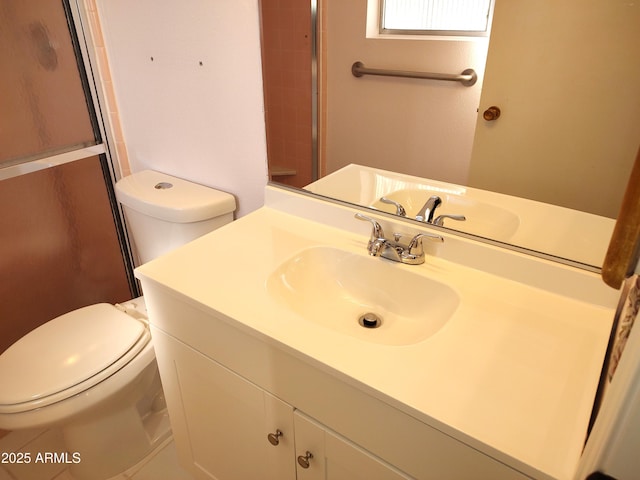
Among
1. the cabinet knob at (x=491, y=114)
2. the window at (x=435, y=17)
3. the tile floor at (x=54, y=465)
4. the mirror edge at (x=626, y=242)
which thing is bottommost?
the tile floor at (x=54, y=465)

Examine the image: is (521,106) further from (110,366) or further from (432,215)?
(110,366)

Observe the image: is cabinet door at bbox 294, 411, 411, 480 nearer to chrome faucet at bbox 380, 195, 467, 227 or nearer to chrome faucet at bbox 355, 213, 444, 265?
chrome faucet at bbox 355, 213, 444, 265

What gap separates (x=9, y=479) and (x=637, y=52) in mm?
2050

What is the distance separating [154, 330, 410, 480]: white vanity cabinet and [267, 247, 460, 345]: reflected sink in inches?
8.3

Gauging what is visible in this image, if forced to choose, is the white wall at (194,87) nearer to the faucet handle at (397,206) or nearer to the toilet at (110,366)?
the toilet at (110,366)

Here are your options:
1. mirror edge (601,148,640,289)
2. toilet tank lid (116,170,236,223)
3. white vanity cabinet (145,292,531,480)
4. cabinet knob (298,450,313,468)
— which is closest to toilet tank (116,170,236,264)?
toilet tank lid (116,170,236,223)

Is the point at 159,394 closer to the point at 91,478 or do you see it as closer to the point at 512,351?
the point at 91,478

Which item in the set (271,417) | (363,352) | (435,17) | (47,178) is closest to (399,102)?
(435,17)

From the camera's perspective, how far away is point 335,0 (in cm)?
102

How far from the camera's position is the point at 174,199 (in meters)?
1.40

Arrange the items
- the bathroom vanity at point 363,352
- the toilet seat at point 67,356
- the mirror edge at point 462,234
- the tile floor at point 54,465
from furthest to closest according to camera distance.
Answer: the tile floor at point 54,465, the toilet seat at point 67,356, the mirror edge at point 462,234, the bathroom vanity at point 363,352

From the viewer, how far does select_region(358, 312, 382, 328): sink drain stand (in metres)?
0.98

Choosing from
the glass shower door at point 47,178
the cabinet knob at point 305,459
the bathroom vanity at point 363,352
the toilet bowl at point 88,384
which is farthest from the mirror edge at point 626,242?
the glass shower door at point 47,178

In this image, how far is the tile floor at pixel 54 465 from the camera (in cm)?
147
